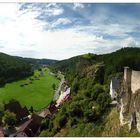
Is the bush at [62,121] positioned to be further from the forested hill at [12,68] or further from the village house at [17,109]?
the forested hill at [12,68]

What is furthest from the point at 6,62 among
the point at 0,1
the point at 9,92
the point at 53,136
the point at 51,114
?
the point at 53,136

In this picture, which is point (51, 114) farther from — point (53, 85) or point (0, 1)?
point (0, 1)

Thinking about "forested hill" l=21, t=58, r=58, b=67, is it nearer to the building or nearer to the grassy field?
the grassy field

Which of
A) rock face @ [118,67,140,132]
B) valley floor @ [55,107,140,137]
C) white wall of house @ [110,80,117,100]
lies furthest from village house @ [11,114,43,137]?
rock face @ [118,67,140,132]

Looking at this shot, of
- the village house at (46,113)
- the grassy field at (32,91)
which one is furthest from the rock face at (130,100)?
the grassy field at (32,91)

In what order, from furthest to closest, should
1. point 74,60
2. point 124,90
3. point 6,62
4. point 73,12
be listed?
point 6,62
point 74,60
point 73,12
point 124,90

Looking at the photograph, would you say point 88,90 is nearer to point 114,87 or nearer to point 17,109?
point 114,87
